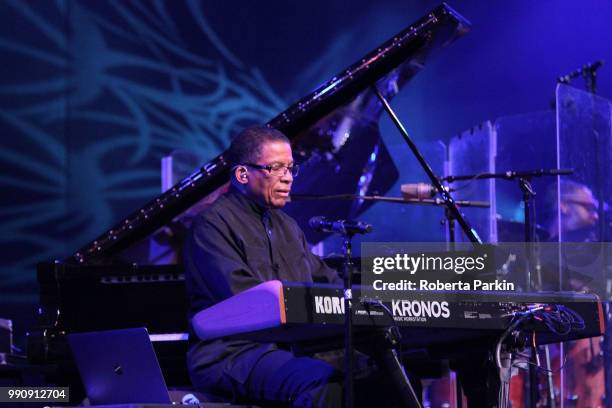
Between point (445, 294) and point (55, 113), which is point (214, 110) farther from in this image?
point (445, 294)

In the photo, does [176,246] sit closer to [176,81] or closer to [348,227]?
[348,227]

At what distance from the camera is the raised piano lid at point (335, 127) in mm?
3971

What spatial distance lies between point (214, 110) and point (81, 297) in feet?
11.1

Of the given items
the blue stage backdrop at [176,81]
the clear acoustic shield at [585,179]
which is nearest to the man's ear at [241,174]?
the clear acoustic shield at [585,179]

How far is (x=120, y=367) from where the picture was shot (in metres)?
2.86

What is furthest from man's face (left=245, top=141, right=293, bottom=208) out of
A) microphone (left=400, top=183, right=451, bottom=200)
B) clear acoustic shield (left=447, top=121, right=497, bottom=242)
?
clear acoustic shield (left=447, top=121, right=497, bottom=242)

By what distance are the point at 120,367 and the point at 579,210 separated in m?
3.05

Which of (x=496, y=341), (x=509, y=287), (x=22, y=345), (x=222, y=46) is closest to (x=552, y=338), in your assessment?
(x=496, y=341)

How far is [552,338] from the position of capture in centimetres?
288

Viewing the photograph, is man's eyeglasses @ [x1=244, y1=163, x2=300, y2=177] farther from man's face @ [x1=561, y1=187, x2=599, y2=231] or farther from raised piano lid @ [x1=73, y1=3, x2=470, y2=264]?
man's face @ [x1=561, y1=187, x2=599, y2=231]

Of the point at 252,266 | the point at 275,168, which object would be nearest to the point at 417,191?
the point at 275,168

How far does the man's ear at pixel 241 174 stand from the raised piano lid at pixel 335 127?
679 mm

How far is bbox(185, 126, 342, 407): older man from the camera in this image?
8.96ft

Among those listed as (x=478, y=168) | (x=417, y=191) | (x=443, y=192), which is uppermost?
(x=478, y=168)
